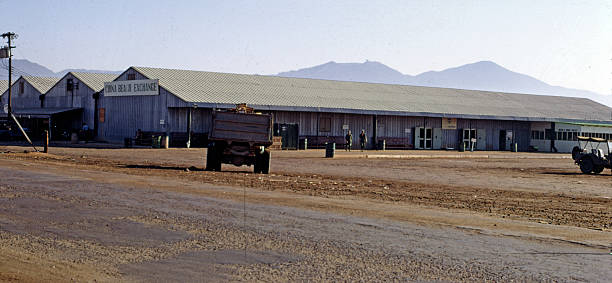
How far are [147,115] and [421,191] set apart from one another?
36330 mm

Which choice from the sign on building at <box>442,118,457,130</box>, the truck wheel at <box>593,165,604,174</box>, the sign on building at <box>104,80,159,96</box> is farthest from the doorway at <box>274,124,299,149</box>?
the truck wheel at <box>593,165,604,174</box>

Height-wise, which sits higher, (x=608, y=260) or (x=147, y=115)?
(x=147, y=115)

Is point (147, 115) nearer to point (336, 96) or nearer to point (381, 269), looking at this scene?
point (336, 96)

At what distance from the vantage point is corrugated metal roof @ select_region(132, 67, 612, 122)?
5369cm

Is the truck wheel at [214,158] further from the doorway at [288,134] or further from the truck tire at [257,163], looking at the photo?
the doorway at [288,134]

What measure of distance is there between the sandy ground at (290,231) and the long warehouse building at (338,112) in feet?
101

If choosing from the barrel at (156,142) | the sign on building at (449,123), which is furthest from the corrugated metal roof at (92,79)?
the sign on building at (449,123)

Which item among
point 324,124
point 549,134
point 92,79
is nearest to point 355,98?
point 324,124

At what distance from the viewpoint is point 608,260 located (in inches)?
366

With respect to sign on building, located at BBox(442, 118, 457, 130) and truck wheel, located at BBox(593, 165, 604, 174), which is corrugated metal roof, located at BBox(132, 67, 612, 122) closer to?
sign on building, located at BBox(442, 118, 457, 130)

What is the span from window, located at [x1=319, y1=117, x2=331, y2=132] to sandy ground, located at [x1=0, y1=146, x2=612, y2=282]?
3518 centimetres

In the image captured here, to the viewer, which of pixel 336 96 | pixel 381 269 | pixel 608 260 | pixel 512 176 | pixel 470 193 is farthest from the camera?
pixel 336 96

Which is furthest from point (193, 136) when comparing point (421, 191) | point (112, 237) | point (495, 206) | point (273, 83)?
point (112, 237)

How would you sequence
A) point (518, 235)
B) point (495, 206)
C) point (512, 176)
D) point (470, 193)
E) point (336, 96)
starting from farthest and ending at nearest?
point (336, 96) < point (512, 176) < point (470, 193) < point (495, 206) < point (518, 235)
